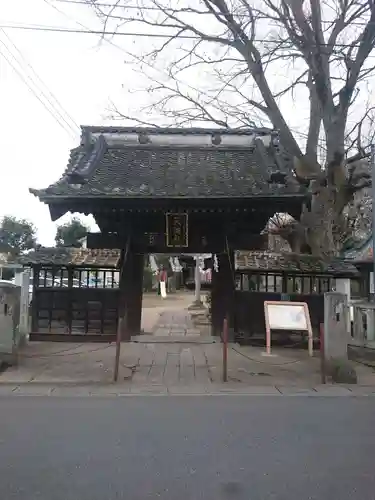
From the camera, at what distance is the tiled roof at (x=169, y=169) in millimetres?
13461

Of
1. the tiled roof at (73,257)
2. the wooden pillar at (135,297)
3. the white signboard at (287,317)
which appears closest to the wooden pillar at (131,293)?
the wooden pillar at (135,297)

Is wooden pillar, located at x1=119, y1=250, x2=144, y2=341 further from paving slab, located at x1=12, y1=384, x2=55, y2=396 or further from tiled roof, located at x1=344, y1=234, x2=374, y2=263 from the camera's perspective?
tiled roof, located at x1=344, y1=234, x2=374, y2=263

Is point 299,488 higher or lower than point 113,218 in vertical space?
lower

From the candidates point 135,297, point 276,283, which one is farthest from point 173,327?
point 276,283

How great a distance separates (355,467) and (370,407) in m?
3.13

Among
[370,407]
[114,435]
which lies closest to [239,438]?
[114,435]

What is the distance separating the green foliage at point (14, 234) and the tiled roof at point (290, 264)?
162ft

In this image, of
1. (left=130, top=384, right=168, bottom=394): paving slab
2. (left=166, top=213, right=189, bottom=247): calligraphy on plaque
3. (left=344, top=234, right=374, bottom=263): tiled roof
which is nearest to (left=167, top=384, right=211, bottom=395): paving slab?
(left=130, top=384, right=168, bottom=394): paving slab

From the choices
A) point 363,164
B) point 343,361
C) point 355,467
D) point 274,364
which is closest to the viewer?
point 355,467

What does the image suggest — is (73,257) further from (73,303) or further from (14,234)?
(14,234)

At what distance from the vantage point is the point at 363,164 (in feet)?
60.3

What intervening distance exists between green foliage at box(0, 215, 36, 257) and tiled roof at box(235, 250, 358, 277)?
49.5 m

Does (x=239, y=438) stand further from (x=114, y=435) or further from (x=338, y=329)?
(x=338, y=329)

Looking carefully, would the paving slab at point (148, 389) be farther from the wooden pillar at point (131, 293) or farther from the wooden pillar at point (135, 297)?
the wooden pillar at point (135, 297)
